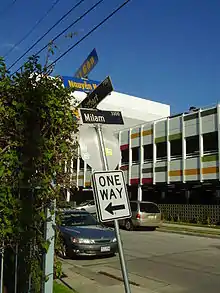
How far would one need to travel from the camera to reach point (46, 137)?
4.68 metres

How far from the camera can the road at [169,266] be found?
8578 millimetres

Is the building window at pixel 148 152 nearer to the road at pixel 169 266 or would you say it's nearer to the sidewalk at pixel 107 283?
the road at pixel 169 266

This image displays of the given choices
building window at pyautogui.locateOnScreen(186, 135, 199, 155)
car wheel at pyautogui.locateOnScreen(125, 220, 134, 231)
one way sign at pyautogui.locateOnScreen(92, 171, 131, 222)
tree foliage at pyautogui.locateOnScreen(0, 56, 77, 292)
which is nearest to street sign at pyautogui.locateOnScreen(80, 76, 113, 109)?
tree foliage at pyautogui.locateOnScreen(0, 56, 77, 292)

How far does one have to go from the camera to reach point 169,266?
35.7ft

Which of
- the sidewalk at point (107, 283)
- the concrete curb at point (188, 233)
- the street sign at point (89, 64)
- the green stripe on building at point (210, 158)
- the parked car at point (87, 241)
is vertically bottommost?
the concrete curb at point (188, 233)

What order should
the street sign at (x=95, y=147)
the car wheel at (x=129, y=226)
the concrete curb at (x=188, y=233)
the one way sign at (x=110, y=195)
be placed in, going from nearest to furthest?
the one way sign at (x=110, y=195) → the street sign at (x=95, y=147) → the concrete curb at (x=188, y=233) → the car wheel at (x=129, y=226)

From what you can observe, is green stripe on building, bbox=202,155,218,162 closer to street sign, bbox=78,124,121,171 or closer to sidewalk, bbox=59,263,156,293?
sidewalk, bbox=59,263,156,293

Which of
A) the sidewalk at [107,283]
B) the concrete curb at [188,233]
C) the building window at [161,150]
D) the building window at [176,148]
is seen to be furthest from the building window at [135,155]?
the sidewalk at [107,283]

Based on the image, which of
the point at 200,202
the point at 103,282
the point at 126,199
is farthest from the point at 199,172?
the point at 126,199

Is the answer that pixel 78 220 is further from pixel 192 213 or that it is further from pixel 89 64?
pixel 192 213

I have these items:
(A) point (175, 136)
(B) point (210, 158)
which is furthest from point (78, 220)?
(A) point (175, 136)

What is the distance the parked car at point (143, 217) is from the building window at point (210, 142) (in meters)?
6.55

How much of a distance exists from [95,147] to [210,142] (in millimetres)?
23464

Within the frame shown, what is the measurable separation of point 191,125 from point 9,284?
82.6 ft
